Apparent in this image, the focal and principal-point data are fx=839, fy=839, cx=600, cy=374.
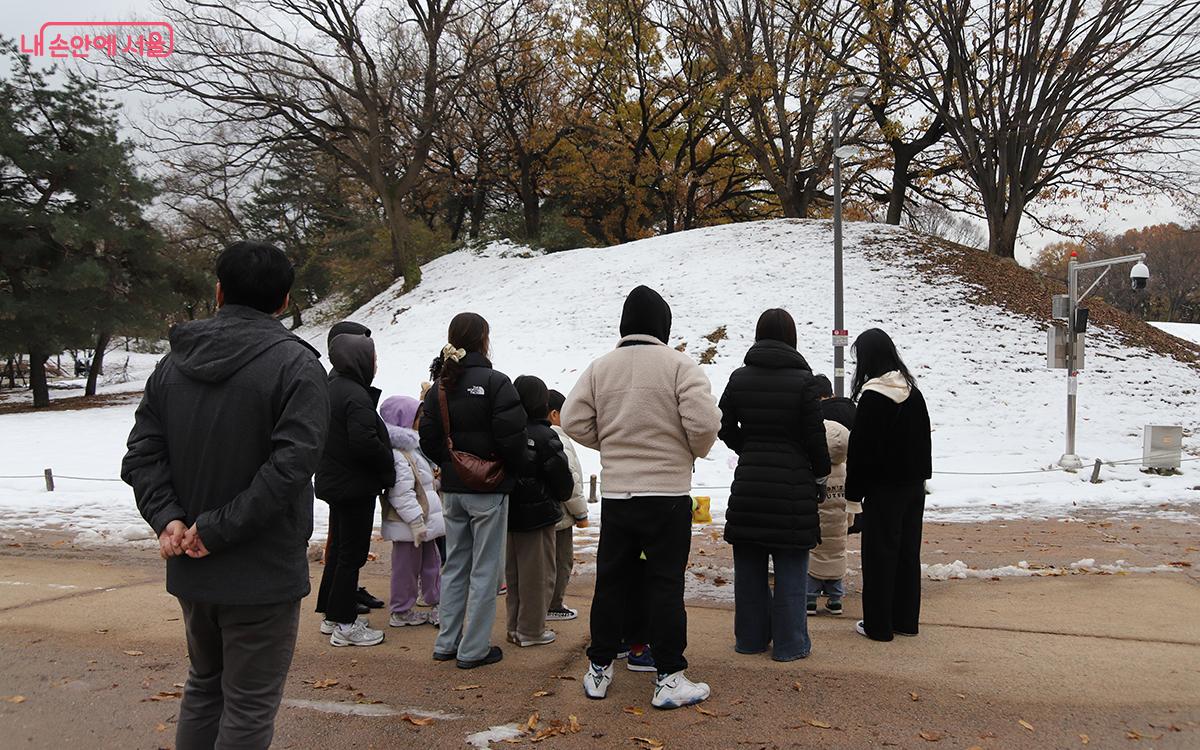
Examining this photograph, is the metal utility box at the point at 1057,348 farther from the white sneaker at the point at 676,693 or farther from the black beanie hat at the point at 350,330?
the black beanie hat at the point at 350,330

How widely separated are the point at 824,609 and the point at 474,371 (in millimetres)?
3187

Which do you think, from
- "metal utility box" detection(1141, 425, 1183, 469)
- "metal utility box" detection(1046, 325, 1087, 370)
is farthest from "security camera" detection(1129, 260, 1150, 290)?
"metal utility box" detection(1141, 425, 1183, 469)

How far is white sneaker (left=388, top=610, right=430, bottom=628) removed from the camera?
5645 mm

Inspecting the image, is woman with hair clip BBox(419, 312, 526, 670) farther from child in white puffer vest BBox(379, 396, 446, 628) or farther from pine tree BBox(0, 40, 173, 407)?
pine tree BBox(0, 40, 173, 407)

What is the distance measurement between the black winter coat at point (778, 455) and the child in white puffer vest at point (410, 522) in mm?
2069

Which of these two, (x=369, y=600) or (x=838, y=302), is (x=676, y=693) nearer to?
(x=369, y=600)

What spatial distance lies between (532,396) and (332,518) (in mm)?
1494

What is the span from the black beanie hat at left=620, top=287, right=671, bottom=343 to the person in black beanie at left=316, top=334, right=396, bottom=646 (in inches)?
66.6

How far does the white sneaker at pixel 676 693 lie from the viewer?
414 centimetres

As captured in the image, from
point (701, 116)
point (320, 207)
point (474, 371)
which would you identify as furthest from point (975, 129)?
point (320, 207)

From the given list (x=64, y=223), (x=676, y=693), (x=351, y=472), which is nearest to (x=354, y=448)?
(x=351, y=472)

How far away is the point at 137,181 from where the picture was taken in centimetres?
2478

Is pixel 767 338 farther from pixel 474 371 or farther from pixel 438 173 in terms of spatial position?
pixel 438 173

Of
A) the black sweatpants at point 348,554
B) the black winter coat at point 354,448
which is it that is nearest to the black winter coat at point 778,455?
the black winter coat at point 354,448
